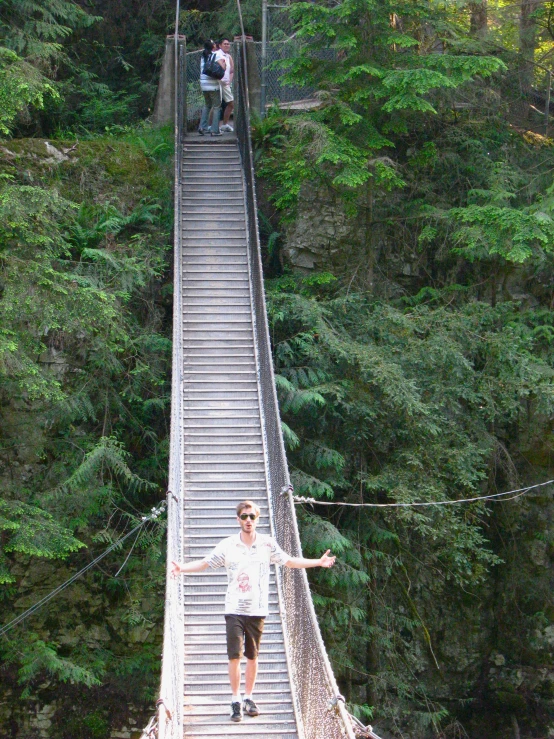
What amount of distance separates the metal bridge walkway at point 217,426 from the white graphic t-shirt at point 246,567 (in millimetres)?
1223

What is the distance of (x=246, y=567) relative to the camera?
17.3 feet

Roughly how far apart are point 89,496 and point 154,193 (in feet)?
14.5

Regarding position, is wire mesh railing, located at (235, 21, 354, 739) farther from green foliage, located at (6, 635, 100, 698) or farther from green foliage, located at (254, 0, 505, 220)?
green foliage, located at (6, 635, 100, 698)

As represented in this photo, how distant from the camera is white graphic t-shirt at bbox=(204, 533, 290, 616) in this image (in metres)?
5.25

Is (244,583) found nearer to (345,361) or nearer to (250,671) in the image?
(250,671)

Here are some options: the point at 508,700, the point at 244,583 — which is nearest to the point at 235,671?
the point at 244,583

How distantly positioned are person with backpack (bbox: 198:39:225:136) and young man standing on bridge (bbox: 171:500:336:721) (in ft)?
29.6

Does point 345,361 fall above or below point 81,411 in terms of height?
above

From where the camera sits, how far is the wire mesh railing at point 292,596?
18.5ft

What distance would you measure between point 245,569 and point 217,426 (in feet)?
13.1

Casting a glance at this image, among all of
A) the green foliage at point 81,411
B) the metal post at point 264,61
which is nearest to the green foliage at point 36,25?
the green foliage at point 81,411

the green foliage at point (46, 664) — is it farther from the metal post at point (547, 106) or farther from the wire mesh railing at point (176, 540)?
the metal post at point (547, 106)

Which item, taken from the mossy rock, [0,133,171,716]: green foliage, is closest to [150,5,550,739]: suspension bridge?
[0,133,171,716]: green foliage

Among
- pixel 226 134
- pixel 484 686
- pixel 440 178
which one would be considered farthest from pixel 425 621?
pixel 226 134
